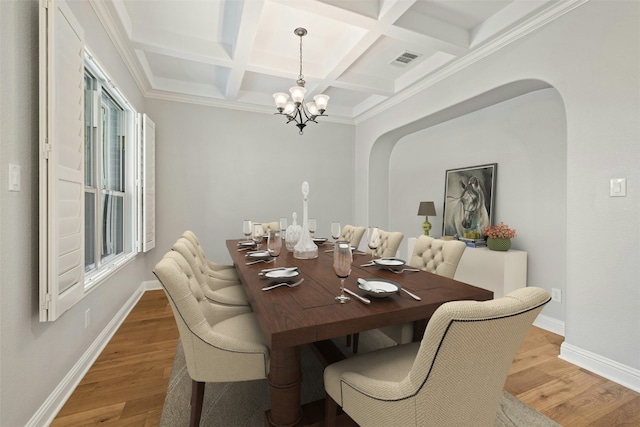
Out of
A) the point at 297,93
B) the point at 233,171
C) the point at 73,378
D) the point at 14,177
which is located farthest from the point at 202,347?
the point at 233,171

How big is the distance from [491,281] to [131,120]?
433cm

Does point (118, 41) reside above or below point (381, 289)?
above

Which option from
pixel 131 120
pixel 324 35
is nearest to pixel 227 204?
pixel 131 120

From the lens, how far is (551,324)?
2727 mm

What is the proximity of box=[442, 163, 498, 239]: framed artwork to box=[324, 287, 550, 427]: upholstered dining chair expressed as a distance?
263 cm

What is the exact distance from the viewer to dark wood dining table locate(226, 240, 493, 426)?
3.28 ft

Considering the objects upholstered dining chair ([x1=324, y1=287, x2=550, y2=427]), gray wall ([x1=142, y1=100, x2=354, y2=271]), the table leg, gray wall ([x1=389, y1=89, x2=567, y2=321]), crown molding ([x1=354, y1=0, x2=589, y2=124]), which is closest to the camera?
upholstered dining chair ([x1=324, y1=287, x2=550, y2=427])

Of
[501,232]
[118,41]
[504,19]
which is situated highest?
[504,19]

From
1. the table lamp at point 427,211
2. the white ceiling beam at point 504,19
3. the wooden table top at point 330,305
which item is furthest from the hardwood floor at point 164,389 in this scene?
the white ceiling beam at point 504,19

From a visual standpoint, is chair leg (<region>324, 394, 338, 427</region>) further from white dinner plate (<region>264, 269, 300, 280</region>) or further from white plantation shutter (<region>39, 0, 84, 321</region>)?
white plantation shutter (<region>39, 0, 84, 321</region>)

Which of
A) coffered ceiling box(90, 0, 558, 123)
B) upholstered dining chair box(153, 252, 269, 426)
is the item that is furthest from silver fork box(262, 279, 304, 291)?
coffered ceiling box(90, 0, 558, 123)

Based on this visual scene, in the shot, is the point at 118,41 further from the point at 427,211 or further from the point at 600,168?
the point at 600,168

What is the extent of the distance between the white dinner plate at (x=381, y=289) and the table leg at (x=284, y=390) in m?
0.41

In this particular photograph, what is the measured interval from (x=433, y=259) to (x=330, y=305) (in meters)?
1.19
